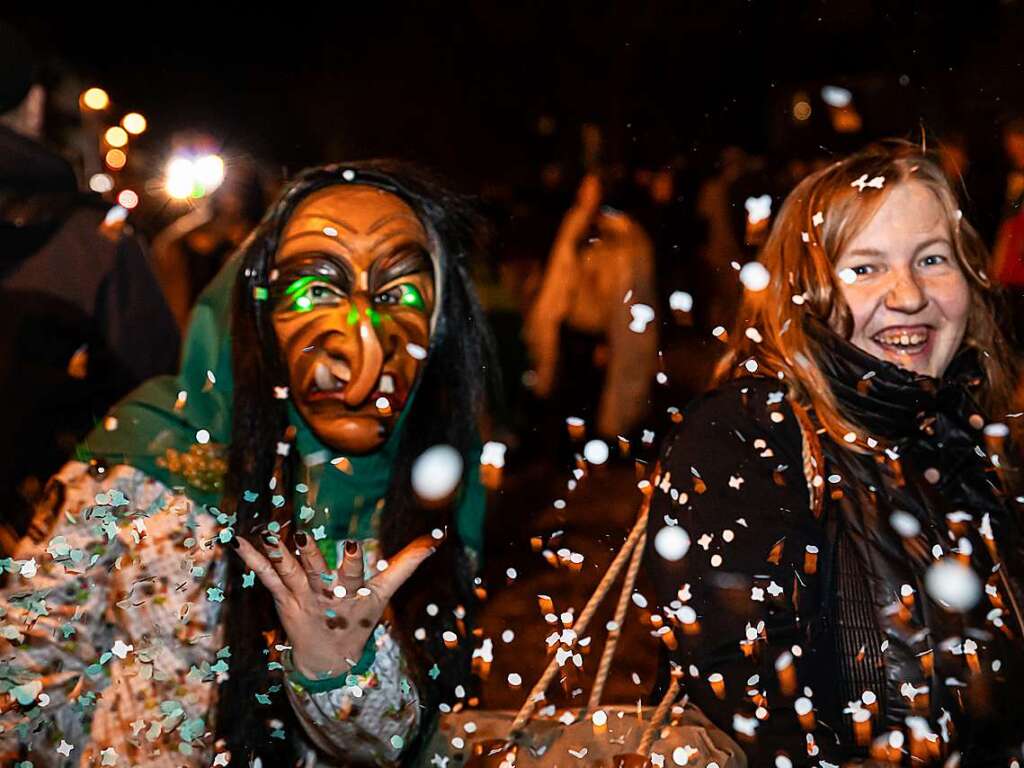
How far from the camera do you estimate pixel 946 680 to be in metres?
1.18

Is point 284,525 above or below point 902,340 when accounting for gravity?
below

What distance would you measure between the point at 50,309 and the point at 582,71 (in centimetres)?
69

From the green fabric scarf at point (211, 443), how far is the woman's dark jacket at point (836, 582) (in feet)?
1.14

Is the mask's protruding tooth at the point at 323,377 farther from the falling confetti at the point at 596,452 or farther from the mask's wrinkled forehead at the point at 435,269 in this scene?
the falling confetti at the point at 596,452

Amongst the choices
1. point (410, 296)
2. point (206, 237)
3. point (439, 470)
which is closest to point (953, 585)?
point (439, 470)

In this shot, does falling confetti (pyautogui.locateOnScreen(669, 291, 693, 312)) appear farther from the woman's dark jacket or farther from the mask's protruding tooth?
Result: the mask's protruding tooth

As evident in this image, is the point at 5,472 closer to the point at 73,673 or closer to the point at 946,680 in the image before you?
the point at 73,673

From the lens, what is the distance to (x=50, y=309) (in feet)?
4.01

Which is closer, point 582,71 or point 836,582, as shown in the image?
point 836,582

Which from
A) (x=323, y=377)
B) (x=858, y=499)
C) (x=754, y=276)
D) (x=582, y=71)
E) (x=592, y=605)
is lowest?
(x=592, y=605)

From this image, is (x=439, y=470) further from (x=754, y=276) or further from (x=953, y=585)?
(x=953, y=585)

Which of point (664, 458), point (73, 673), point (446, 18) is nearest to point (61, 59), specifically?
point (446, 18)

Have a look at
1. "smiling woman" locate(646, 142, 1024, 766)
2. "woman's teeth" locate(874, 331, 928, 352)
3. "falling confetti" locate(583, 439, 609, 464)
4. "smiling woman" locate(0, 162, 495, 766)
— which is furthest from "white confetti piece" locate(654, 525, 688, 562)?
"woman's teeth" locate(874, 331, 928, 352)

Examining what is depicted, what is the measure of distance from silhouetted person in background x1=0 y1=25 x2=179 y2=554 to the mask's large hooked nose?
209 millimetres
